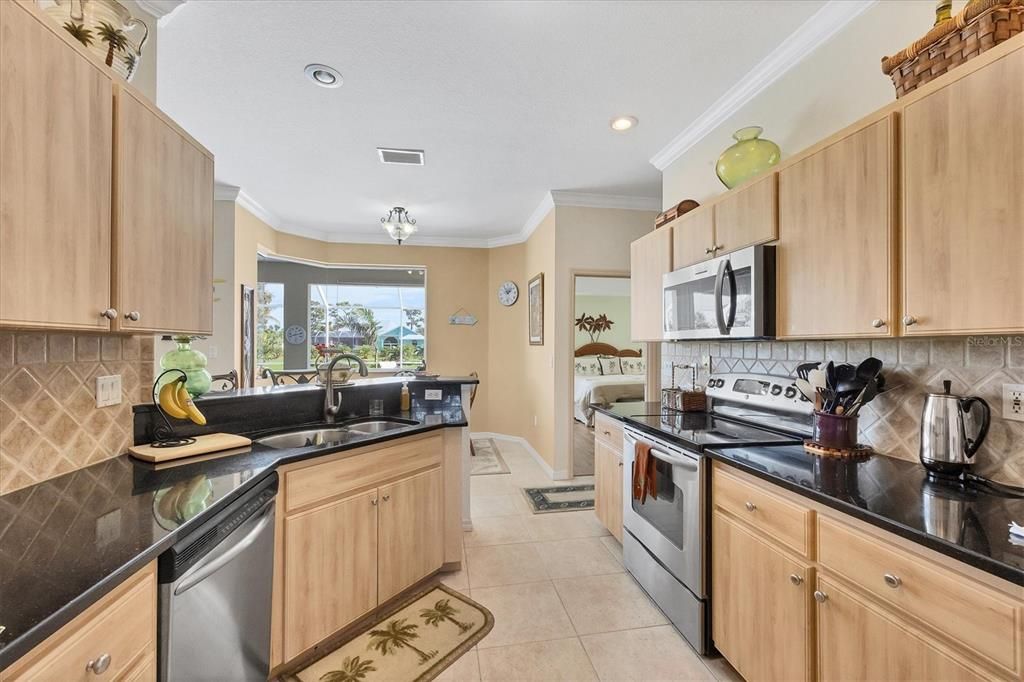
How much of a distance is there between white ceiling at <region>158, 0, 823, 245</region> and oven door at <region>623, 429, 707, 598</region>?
1.95m

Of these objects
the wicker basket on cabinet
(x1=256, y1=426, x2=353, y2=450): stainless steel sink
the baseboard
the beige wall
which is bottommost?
the baseboard

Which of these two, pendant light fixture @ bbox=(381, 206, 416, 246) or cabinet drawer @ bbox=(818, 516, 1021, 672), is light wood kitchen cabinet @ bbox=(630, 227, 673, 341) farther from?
pendant light fixture @ bbox=(381, 206, 416, 246)

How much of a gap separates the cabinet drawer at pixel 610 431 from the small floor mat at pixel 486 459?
156 centimetres

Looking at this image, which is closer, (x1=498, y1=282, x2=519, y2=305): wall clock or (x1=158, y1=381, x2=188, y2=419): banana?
(x1=158, y1=381, x2=188, y2=419): banana

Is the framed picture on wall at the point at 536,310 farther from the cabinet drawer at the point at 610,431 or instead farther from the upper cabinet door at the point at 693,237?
the upper cabinet door at the point at 693,237

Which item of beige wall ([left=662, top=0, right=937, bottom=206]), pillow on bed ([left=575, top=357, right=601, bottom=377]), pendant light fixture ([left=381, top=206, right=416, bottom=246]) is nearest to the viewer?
beige wall ([left=662, top=0, right=937, bottom=206])

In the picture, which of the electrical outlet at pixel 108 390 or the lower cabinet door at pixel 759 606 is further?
the electrical outlet at pixel 108 390

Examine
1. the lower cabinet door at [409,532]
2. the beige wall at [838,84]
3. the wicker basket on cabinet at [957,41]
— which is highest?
the beige wall at [838,84]

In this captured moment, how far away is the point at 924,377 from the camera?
1585 millimetres

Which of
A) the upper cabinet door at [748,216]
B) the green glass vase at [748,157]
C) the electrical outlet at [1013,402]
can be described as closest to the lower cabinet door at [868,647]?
the electrical outlet at [1013,402]

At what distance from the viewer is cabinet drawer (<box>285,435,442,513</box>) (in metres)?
1.76

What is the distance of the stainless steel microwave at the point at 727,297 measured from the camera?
190 cm

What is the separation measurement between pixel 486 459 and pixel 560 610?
2803 millimetres

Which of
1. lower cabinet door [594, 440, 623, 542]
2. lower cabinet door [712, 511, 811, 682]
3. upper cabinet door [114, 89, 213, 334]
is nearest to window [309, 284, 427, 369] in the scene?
lower cabinet door [594, 440, 623, 542]
